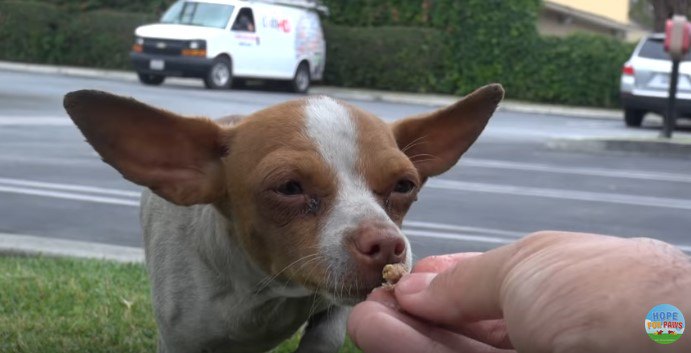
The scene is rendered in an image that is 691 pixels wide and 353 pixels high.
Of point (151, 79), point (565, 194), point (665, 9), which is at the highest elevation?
point (565, 194)

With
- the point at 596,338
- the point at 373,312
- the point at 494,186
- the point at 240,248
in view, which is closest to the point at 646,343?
the point at 596,338

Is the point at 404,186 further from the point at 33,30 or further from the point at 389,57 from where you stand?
the point at 33,30

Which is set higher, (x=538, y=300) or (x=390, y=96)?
(x=538, y=300)

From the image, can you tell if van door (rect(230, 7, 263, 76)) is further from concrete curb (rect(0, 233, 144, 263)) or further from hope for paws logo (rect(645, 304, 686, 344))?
hope for paws logo (rect(645, 304, 686, 344))

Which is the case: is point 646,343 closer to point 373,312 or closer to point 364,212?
point 373,312

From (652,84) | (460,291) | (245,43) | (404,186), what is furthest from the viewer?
(245,43)

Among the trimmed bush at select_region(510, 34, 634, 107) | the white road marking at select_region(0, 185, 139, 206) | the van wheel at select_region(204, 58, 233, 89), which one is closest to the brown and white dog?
the white road marking at select_region(0, 185, 139, 206)

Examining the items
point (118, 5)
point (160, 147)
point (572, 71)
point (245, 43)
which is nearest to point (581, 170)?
point (160, 147)
